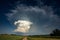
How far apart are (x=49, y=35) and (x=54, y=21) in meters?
0.51

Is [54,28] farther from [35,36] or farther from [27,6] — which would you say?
[27,6]

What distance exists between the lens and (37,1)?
5.36 m

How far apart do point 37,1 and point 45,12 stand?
0.47m

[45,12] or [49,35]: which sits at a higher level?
[45,12]

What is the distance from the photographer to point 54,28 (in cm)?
529

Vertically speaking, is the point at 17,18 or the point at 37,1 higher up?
the point at 37,1

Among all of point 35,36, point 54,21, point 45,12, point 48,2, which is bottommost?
point 35,36

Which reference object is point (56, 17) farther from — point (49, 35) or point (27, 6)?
point (27, 6)

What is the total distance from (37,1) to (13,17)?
39.0 inches

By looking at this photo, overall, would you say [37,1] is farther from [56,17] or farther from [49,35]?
[49,35]

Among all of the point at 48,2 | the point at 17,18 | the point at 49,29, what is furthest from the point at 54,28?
the point at 17,18

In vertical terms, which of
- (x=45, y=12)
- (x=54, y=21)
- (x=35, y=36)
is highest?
(x=45, y=12)

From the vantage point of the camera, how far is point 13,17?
532 centimetres

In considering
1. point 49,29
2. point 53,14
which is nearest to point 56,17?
point 53,14
